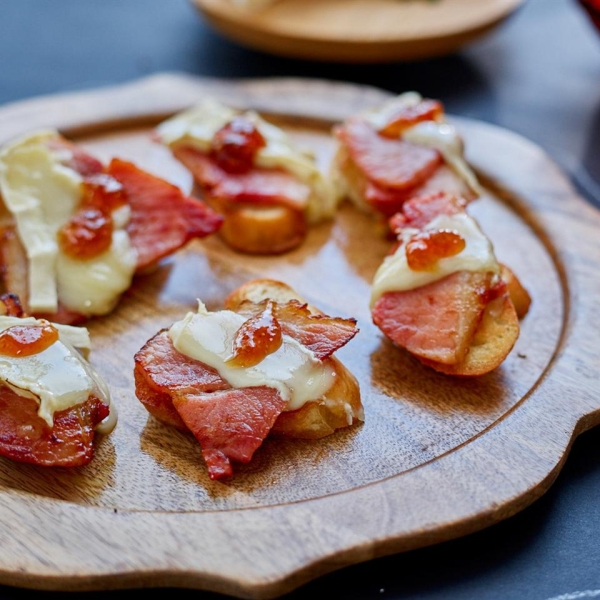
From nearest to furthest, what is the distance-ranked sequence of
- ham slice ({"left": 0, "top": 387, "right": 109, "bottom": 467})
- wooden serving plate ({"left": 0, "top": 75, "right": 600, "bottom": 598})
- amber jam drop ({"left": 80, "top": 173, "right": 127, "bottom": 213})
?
wooden serving plate ({"left": 0, "top": 75, "right": 600, "bottom": 598})
ham slice ({"left": 0, "top": 387, "right": 109, "bottom": 467})
amber jam drop ({"left": 80, "top": 173, "right": 127, "bottom": 213})

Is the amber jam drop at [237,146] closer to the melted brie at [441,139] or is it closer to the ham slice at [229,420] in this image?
the melted brie at [441,139]

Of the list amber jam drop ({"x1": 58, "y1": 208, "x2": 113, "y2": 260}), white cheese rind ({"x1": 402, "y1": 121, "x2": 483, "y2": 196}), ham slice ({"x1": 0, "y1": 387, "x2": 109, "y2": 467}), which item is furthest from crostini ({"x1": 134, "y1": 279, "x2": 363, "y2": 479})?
white cheese rind ({"x1": 402, "y1": 121, "x2": 483, "y2": 196})

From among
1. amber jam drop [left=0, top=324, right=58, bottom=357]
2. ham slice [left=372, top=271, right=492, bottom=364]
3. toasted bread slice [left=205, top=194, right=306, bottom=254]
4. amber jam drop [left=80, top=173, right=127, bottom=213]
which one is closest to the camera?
amber jam drop [left=0, top=324, right=58, bottom=357]

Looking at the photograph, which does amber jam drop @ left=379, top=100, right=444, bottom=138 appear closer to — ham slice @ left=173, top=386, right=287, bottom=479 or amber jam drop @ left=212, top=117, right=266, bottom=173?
amber jam drop @ left=212, top=117, right=266, bottom=173

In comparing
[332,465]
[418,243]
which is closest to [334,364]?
[332,465]

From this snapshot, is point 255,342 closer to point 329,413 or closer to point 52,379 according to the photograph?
point 329,413

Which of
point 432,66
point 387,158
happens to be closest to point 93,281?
point 387,158

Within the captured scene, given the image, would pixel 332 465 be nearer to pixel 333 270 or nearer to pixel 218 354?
pixel 218 354

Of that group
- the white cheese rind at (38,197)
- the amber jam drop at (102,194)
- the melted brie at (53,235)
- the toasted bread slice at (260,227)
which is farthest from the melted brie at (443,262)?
the white cheese rind at (38,197)
